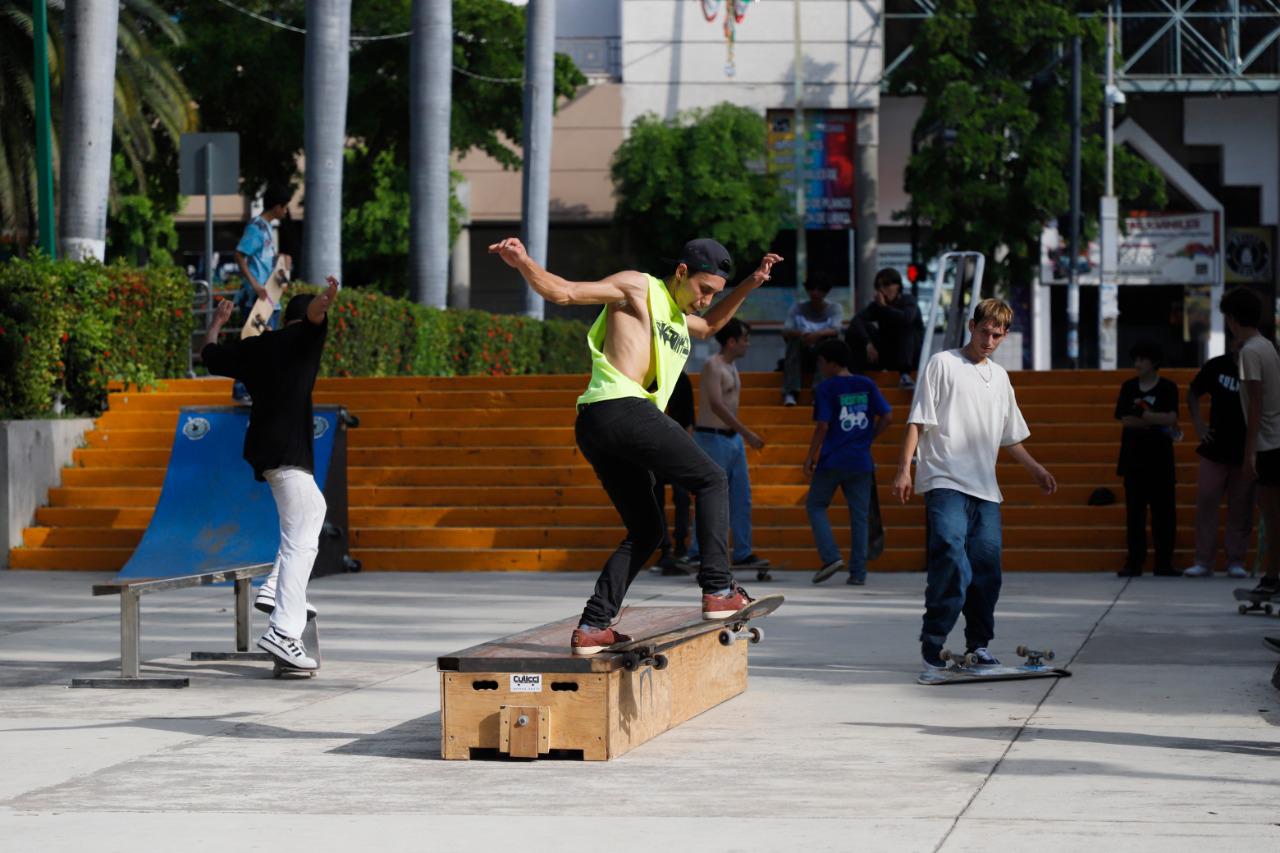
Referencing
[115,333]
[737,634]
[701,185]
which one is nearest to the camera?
[737,634]

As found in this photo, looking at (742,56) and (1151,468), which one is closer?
(1151,468)

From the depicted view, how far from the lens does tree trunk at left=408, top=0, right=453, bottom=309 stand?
2498 centimetres

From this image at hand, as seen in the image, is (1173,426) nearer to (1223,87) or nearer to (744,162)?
(744,162)

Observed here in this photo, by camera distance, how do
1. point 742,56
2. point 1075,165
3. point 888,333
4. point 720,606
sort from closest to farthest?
point 720,606
point 888,333
point 1075,165
point 742,56

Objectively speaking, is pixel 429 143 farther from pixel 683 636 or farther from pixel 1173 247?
pixel 1173 247

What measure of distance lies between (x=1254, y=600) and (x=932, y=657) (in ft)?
11.8

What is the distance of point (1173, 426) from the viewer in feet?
49.1

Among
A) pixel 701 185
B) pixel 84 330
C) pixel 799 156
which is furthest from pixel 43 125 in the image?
pixel 799 156

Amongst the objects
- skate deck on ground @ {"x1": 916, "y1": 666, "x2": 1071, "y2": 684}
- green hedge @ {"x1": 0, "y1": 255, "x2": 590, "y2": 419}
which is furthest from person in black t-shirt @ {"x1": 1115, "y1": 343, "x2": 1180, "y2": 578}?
green hedge @ {"x1": 0, "y1": 255, "x2": 590, "y2": 419}

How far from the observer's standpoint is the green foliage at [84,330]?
646 inches

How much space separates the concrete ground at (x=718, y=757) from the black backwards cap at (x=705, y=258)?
6.10 ft

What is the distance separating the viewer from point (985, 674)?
29.7 feet

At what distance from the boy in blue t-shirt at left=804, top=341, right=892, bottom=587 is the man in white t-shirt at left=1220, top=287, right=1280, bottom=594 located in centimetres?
318

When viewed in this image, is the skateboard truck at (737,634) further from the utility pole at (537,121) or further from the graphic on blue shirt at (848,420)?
the utility pole at (537,121)
